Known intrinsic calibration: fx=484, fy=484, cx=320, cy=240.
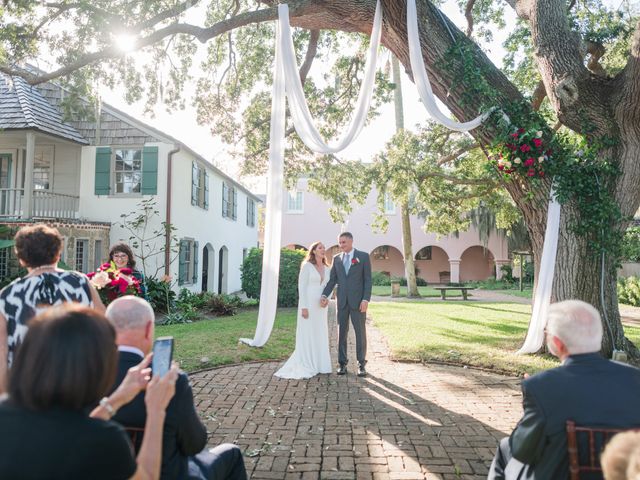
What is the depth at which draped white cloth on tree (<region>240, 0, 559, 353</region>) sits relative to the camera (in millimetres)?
5758

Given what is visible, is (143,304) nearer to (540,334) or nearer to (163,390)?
(163,390)

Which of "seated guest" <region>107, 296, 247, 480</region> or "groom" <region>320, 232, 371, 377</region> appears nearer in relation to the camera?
"seated guest" <region>107, 296, 247, 480</region>

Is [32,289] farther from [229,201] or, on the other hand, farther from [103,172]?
[229,201]

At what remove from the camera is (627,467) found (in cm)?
126

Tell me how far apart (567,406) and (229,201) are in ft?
68.8


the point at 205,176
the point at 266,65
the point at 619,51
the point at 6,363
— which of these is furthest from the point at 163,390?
the point at 205,176

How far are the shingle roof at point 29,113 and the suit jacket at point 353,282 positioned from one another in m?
10.8

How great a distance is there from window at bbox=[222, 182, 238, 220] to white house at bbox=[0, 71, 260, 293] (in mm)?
4941

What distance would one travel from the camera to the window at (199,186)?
1672cm

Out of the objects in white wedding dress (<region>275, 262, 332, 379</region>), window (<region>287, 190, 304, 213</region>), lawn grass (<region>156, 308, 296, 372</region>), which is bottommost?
lawn grass (<region>156, 308, 296, 372</region>)

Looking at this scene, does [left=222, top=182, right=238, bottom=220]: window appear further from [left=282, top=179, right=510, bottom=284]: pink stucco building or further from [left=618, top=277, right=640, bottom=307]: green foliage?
[left=618, top=277, right=640, bottom=307]: green foliage

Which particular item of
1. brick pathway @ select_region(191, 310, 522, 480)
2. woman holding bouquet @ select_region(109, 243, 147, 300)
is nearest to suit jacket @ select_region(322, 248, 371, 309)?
brick pathway @ select_region(191, 310, 522, 480)

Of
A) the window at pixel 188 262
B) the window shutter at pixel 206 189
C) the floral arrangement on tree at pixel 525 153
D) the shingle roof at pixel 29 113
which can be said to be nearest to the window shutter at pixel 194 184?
the window shutter at pixel 206 189

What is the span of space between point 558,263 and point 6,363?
6.86 metres
